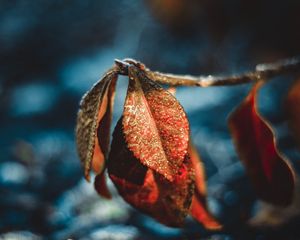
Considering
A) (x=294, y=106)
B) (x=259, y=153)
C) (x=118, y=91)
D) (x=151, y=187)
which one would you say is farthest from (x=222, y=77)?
(x=118, y=91)

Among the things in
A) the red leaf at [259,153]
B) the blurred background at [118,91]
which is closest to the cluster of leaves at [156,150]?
the red leaf at [259,153]

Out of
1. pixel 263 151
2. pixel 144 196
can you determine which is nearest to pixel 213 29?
pixel 263 151

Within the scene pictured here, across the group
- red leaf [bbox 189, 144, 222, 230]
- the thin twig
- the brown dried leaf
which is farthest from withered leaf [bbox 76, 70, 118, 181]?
the brown dried leaf

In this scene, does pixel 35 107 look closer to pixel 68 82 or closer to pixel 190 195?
pixel 68 82

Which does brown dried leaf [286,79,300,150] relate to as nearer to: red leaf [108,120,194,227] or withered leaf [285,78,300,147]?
withered leaf [285,78,300,147]

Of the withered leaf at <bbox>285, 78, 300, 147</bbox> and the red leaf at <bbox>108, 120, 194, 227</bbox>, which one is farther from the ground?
the withered leaf at <bbox>285, 78, 300, 147</bbox>

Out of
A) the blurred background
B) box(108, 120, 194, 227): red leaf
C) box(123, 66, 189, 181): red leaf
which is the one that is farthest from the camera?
the blurred background

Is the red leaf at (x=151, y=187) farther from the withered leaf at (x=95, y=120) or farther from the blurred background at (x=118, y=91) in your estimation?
the blurred background at (x=118, y=91)
